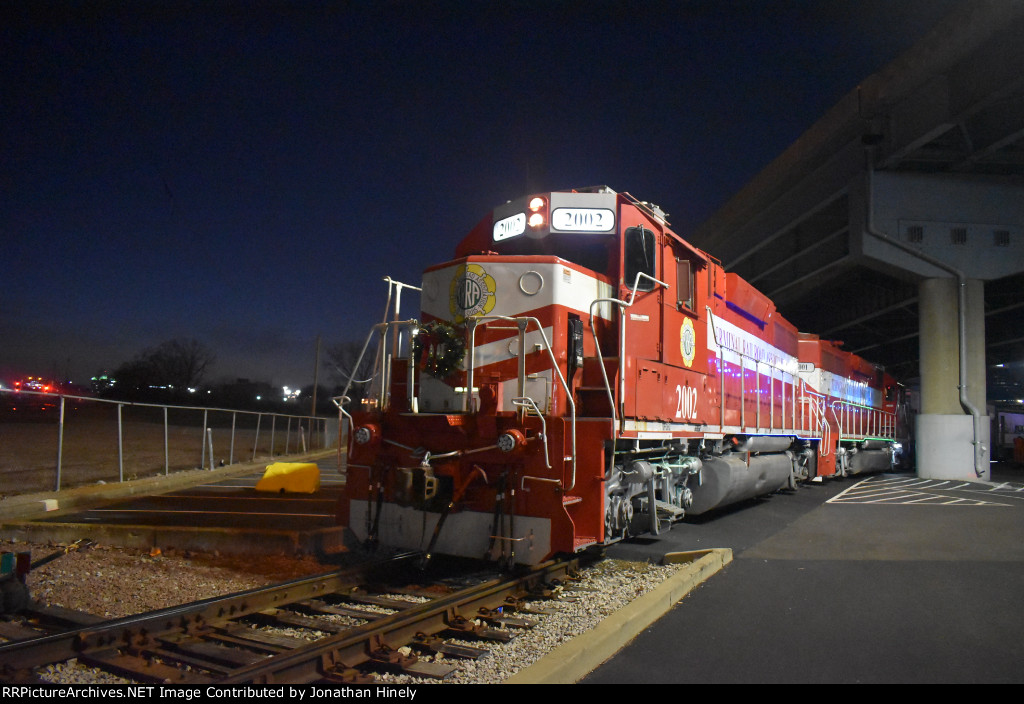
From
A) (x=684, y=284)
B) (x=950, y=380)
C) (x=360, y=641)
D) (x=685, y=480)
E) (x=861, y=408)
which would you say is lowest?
(x=360, y=641)

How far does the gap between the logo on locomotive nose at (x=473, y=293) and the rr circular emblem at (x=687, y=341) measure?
235 centimetres

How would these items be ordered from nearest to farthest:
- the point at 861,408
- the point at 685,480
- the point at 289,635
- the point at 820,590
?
the point at 289,635
the point at 820,590
the point at 685,480
the point at 861,408

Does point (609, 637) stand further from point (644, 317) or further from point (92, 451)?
point (92, 451)

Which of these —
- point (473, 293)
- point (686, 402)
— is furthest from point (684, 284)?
point (473, 293)

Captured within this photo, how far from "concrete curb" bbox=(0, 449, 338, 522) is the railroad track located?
549 cm

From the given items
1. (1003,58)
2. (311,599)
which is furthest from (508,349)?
(1003,58)

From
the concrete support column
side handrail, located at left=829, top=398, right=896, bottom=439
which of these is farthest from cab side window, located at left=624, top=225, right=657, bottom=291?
the concrete support column

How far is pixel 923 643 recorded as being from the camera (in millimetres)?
4492

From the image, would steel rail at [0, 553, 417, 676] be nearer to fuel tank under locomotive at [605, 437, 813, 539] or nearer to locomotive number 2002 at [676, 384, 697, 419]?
fuel tank under locomotive at [605, 437, 813, 539]

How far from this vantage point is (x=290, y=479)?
12383 mm

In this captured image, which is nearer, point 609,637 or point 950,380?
point 609,637

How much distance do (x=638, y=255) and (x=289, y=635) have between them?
4.52 metres

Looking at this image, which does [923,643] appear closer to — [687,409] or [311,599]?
[687,409]
